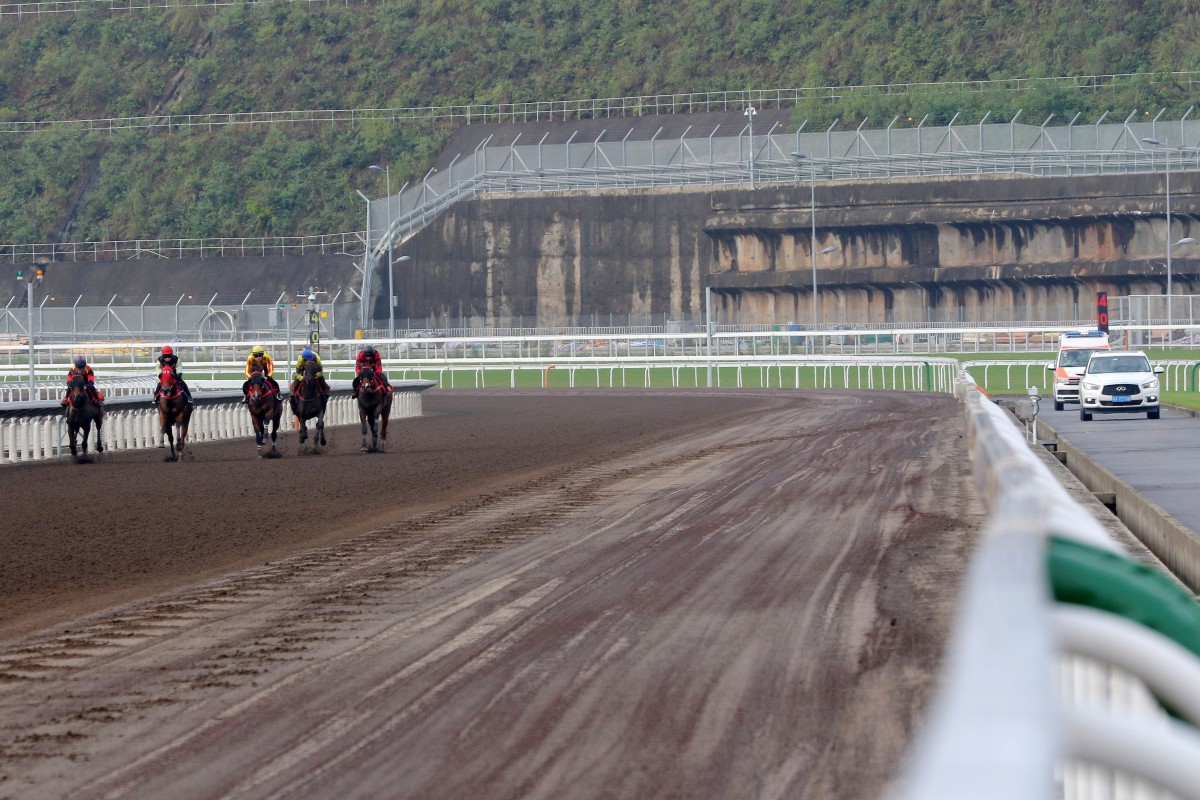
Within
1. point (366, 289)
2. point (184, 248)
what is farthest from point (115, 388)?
point (184, 248)

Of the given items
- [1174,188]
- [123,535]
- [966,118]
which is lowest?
[123,535]

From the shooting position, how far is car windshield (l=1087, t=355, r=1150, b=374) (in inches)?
1328

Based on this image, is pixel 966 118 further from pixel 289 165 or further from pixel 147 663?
pixel 147 663

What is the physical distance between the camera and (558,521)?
52.1ft

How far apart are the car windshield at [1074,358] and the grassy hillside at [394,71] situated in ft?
181

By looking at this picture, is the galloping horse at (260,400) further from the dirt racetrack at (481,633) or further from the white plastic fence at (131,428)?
the dirt racetrack at (481,633)

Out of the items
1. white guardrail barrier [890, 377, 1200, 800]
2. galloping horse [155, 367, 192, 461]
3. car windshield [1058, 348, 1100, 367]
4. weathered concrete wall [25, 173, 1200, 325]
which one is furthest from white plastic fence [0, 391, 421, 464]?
weathered concrete wall [25, 173, 1200, 325]

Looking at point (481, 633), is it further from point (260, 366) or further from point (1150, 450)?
point (260, 366)

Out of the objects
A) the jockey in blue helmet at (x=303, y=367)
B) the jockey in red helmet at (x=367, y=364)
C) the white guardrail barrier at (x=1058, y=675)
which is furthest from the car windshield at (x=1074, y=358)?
the white guardrail barrier at (x=1058, y=675)

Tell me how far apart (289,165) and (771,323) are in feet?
113

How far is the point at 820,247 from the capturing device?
79.5m

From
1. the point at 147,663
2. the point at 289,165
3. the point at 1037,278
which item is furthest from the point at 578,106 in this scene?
the point at 147,663

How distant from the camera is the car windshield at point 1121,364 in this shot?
33.7 meters

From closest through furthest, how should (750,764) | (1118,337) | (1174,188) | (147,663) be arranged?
1. (750,764)
2. (147,663)
3. (1118,337)
4. (1174,188)
